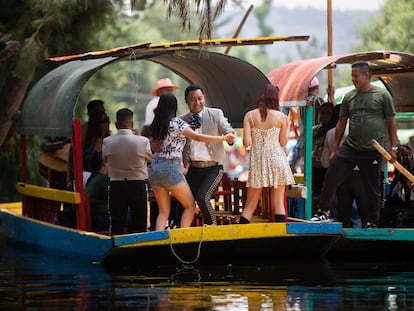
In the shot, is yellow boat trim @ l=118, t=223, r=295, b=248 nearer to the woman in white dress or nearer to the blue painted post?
the woman in white dress

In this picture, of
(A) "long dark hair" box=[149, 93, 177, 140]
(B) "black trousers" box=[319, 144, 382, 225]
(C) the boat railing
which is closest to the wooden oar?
(B) "black trousers" box=[319, 144, 382, 225]

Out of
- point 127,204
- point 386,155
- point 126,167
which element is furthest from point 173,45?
point 386,155

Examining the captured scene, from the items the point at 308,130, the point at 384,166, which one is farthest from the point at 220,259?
the point at 384,166

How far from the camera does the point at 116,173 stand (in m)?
14.2

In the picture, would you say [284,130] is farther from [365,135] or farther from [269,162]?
[365,135]

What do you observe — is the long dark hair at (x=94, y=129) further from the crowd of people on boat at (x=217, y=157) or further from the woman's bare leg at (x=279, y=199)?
the woman's bare leg at (x=279, y=199)

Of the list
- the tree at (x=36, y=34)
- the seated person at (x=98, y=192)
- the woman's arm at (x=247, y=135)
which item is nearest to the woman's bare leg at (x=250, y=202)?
the woman's arm at (x=247, y=135)

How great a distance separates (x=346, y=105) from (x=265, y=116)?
1110 mm

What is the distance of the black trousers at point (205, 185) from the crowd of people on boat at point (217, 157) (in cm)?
1

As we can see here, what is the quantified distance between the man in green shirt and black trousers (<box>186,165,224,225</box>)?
145 centimetres

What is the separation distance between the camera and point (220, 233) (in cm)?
1362

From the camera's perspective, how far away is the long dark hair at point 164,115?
1384cm

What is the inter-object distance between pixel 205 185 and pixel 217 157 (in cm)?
36

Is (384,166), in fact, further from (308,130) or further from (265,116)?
(265,116)
